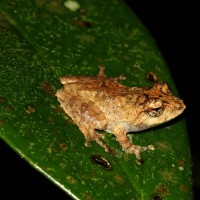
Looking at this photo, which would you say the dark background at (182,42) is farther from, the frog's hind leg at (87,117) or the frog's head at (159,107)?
the frog's hind leg at (87,117)

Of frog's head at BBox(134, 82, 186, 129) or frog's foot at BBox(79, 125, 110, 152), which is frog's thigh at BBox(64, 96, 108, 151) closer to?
frog's foot at BBox(79, 125, 110, 152)

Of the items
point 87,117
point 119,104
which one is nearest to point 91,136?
point 87,117

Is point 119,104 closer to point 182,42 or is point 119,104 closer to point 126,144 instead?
point 126,144

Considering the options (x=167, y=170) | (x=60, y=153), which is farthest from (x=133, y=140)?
(x=60, y=153)

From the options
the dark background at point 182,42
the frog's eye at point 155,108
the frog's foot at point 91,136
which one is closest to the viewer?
the frog's foot at point 91,136

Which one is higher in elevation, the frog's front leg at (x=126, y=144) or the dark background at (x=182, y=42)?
the dark background at (x=182, y=42)

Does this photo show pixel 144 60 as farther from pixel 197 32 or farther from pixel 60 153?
pixel 197 32

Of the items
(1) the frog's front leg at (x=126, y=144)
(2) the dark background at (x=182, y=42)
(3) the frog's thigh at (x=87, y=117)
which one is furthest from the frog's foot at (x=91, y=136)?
(2) the dark background at (x=182, y=42)
